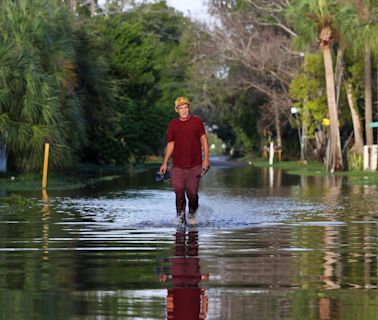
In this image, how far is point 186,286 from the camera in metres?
12.0

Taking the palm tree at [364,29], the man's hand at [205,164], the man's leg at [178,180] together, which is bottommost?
the man's leg at [178,180]

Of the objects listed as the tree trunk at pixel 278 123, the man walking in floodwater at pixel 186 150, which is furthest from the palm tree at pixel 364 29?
the man walking in floodwater at pixel 186 150

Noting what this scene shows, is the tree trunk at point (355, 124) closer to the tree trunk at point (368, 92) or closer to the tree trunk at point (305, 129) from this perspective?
the tree trunk at point (368, 92)

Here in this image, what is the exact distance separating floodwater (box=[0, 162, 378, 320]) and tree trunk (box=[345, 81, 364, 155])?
99.6 ft

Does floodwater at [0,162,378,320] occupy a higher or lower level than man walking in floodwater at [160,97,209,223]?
lower

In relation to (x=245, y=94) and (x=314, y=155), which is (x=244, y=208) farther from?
(x=245, y=94)

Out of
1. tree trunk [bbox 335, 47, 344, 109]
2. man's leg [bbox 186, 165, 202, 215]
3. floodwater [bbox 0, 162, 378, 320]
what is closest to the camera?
floodwater [bbox 0, 162, 378, 320]

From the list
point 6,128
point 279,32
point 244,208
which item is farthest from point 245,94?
point 244,208

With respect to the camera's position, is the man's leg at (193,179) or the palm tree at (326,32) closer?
the man's leg at (193,179)

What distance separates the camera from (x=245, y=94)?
88500mm

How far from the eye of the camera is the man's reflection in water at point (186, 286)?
10.2 meters

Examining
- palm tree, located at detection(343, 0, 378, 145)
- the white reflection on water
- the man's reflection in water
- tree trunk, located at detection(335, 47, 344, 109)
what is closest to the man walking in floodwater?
the white reflection on water

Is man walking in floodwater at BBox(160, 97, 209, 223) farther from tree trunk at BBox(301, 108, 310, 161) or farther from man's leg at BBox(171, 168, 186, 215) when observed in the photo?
tree trunk at BBox(301, 108, 310, 161)

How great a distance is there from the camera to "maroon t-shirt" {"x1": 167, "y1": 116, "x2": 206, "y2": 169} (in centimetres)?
1984
